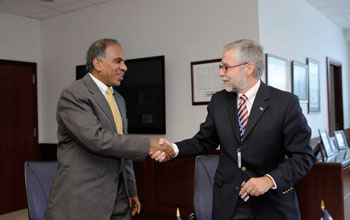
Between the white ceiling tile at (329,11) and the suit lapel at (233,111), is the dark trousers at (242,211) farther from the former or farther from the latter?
the white ceiling tile at (329,11)

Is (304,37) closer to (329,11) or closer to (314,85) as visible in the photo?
(314,85)

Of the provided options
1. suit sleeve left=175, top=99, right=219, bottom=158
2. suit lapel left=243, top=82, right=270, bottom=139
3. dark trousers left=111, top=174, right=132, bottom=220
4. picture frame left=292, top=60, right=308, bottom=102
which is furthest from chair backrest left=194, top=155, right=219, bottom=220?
picture frame left=292, top=60, right=308, bottom=102

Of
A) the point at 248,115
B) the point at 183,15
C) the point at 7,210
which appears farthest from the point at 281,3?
the point at 7,210

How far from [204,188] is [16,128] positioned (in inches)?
149

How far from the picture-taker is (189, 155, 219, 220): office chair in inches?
92.4

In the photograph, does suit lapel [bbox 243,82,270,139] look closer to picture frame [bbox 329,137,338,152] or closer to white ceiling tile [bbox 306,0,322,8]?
picture frame [bbox 329,137,338,152]

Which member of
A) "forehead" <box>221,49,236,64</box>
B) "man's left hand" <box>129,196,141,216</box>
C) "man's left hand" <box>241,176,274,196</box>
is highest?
Result: "forehead" <box>221,49,236,64</box>

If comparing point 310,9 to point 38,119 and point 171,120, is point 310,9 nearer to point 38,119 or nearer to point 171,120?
point 171,120

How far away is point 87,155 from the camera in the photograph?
192cm

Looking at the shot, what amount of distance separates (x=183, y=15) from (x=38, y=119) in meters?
2.92

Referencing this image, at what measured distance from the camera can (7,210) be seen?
5.02 meters

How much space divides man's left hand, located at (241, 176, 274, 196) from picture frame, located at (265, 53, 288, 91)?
2255 mm

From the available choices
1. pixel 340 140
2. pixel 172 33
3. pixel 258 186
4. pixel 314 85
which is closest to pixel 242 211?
pixel 258 186

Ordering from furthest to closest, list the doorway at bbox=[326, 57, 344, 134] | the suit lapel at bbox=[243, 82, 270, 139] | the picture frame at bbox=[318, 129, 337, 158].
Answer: the doorway at bbox=[326, 57, 344, 134] → the picture frame at bbox=[318, 129, 337, 158] → the suit lapel at bbox=[243, 82, 270, 139]
